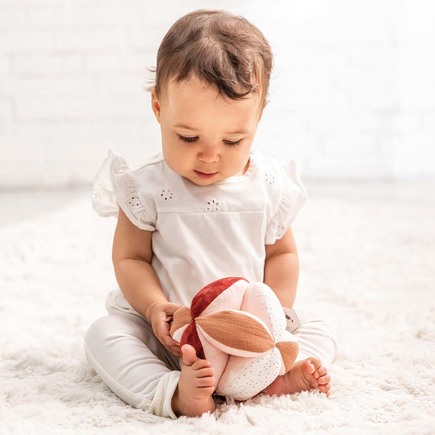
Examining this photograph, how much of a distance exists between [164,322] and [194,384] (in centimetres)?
13

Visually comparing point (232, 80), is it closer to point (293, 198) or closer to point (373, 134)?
point (293, 198)

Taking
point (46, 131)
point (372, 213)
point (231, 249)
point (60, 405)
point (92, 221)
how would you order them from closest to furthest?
1. point (60, 405)
2. point (231, 249)
3. point (92, 221)
4. point (372, 213)
5. point (46, 131)

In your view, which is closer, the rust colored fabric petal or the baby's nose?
the rust colored fabric petal

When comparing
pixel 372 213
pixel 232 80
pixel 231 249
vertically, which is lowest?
pixel 372 213

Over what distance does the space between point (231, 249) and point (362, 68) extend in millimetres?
2061

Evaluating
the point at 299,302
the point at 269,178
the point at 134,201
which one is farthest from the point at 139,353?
the point at 299,302

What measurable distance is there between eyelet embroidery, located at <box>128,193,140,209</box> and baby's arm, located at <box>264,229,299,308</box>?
21cm

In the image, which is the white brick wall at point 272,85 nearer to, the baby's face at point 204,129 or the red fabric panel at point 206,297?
the baby's face at point 204,129

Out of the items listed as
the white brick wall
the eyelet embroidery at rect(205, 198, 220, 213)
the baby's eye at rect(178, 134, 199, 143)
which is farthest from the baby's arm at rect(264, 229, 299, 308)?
the white brick wall

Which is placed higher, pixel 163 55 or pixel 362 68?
pixel 163 55

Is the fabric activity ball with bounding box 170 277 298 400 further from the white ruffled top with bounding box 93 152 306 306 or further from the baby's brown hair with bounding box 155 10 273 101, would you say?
the baby's brown hair with bounding box 155 10 273 101

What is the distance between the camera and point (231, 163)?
1093 mm

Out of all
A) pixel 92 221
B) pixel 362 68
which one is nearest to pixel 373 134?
pixel 362 68

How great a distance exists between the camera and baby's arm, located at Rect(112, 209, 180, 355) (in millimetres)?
1052
